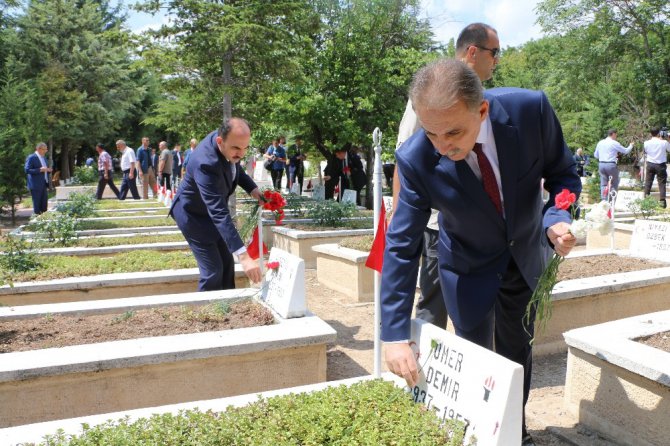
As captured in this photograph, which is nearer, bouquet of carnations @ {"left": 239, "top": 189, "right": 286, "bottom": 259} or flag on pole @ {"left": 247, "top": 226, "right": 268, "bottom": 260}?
bouquet of carnations @ {"left": 239, "top": 189, "right": 286, "bottom": 259}

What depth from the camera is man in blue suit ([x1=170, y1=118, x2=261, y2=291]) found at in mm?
4594

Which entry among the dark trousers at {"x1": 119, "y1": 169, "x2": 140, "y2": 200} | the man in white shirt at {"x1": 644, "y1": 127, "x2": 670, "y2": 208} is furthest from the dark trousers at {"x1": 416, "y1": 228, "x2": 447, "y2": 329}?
the dark trousers at {"x1": 119, "y1": 169, "x2": 140, "y2": 200}

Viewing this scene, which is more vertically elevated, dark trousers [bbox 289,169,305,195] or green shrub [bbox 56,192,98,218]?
dark trousers [bbox 289,169,305,195]

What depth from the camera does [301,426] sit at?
2621 millimetres

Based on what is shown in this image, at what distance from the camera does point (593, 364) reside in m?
3.66

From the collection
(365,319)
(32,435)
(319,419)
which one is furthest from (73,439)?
(365,319)

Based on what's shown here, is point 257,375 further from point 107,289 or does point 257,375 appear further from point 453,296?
point 107,289

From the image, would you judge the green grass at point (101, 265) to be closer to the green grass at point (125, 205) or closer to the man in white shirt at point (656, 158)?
the green grass at point (125, 205)

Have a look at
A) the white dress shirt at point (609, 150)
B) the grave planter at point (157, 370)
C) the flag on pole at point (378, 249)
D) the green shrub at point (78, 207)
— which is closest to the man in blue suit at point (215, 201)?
the grave planter at point (157, 370)

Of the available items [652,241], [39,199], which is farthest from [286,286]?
[39,199]

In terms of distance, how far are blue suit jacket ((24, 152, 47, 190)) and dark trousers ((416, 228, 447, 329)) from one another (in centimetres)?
1296

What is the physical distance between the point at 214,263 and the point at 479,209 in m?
3.28

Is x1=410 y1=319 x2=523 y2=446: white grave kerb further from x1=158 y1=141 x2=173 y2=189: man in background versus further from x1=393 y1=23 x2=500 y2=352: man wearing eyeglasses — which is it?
x1=158 y1=141 x2=173 y2=189: man in background

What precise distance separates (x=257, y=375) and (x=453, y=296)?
5.50ft
